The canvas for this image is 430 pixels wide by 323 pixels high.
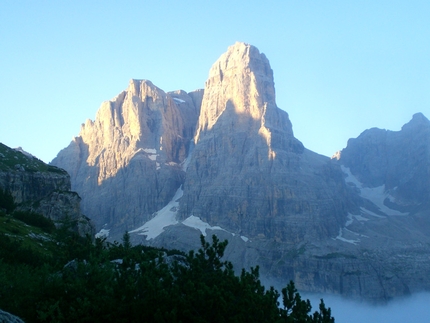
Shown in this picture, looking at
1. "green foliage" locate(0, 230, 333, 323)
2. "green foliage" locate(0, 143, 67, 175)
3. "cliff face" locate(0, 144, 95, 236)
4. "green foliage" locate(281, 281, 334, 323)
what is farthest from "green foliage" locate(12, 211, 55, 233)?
"green foliage" locate(281, 281, 334, 323)

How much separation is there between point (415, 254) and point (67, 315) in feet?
584

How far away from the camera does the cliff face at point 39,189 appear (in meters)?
58.7

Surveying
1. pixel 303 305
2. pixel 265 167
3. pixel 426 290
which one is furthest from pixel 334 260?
pixel 303 305

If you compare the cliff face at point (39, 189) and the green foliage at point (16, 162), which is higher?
the green foliage at point (16, 162)

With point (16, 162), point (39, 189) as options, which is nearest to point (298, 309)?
point (39, 189)

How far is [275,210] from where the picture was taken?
189750 mm

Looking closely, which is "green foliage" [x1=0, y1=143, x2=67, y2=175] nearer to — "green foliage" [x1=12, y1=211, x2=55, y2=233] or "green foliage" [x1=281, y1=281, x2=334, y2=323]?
"green foliage" [x1=12, y1=211, x2=55, y2=233]

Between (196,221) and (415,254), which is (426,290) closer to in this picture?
(415,254)

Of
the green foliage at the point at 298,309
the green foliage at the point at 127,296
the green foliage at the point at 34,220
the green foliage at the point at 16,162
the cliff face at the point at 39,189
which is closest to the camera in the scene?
the green foliage at the point at 127,296

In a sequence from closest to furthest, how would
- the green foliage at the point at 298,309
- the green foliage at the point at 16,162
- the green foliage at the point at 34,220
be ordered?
the green foliage at the point at 298,309
the green foliage at the point at 34,220
the green foliage at the point at 16,162

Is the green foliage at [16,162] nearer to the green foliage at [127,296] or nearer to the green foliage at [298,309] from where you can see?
the green foliage at [127,296]

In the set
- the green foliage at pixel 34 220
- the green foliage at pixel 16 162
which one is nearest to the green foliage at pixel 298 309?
the green foliage at pixel 34 220

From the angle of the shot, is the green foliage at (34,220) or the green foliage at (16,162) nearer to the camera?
the green foliage at (34,220)

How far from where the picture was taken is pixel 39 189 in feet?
219
